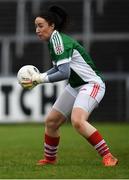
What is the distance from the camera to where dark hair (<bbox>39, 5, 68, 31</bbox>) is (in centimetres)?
875

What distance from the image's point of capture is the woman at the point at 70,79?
8547mm

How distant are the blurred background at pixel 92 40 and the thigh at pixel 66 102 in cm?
1118

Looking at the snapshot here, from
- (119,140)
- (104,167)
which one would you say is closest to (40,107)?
(119,140)

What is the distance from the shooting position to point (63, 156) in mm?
10641

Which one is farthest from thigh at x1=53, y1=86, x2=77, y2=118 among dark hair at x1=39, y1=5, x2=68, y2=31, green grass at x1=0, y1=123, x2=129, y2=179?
dark hair at x1=39, y1=5, x2=68, y2=31

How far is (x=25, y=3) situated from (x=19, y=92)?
345 cm

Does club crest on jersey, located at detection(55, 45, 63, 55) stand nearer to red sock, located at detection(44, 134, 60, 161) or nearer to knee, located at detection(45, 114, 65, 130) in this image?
knee, located at detection(45, 114, 65, 130)

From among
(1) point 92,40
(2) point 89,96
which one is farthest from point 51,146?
(1) point 92,40

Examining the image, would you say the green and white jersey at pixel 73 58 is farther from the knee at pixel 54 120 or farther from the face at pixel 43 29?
the knee at pixel 54 120

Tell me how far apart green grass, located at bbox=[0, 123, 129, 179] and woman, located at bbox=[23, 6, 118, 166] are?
0.39m

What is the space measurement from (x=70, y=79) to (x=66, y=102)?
30 cm

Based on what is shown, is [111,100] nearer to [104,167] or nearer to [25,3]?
[25,3]

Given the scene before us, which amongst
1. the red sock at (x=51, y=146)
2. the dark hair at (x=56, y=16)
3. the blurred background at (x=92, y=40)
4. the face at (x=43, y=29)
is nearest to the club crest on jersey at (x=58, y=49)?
the face at (x=43, y=29)

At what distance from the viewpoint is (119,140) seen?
1434 cm
